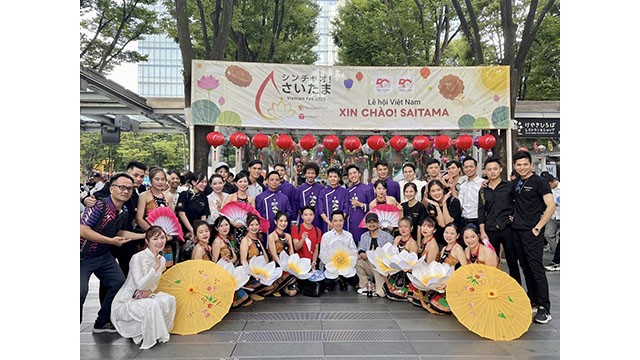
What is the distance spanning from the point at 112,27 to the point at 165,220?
1027 centimetres

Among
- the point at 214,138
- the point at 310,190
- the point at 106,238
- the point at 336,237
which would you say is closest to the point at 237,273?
the point at 106,238

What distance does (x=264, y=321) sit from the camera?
14.1 feet

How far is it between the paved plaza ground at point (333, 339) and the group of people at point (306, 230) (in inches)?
6.9

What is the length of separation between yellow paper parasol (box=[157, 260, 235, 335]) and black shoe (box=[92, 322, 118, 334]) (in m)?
0.64

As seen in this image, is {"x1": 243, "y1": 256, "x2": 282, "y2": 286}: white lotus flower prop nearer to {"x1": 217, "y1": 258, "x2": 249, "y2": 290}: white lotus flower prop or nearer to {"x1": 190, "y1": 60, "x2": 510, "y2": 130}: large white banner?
{"x1": 217, "y1": 258, "x2": 249, "y2": 290}: white lotus flower prop

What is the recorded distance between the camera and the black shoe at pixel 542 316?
417cm

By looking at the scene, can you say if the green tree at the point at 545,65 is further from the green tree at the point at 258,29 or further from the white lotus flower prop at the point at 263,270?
the white lotus flower prop at the point at 263,270

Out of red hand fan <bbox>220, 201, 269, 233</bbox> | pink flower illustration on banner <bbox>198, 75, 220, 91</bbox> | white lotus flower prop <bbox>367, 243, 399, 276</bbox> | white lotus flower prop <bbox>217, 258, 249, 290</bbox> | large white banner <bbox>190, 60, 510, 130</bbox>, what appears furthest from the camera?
large white banner <bbox>190, 60, 510, 130</bbox>

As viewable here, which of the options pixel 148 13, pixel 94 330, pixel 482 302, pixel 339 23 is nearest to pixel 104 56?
pixel 148 13

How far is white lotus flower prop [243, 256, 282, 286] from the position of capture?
14.9 feet

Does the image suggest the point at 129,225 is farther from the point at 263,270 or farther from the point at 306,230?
the point at 306,230

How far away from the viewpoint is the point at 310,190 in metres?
6.10

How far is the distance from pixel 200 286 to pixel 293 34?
12877 mm

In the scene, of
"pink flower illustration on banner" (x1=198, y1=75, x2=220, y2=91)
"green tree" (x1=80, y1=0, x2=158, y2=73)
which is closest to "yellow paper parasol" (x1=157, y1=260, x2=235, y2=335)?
"pink flower illustration on banner" (x1=198, y1=75, x2=220, y2=91)
